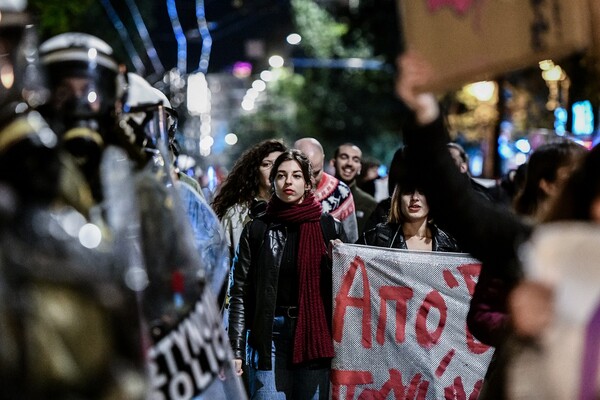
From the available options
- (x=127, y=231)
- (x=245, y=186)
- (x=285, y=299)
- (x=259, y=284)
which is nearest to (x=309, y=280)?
(x=285, y=299)

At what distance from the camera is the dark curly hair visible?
29.7ft

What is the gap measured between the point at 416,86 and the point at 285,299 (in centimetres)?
430

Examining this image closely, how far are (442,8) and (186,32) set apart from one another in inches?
2151

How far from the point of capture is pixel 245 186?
29.9 ft

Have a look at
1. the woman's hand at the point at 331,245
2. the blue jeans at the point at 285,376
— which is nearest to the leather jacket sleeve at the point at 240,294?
the blue jeans at the point at 285,376

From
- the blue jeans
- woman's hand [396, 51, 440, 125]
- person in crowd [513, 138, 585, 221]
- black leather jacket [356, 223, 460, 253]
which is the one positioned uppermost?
woman's hand [396, 51, 440, 125]

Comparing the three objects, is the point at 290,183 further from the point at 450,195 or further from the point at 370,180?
the point at 370,180

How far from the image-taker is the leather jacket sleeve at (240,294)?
23.9 feet

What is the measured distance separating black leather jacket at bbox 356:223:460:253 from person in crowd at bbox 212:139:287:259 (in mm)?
1532

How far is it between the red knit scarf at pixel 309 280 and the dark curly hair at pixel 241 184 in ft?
4.61

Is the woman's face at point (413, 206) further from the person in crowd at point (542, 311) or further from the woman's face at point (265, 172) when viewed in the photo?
the person in crowd at point (542, 311)

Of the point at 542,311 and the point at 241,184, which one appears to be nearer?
the point at 542,311

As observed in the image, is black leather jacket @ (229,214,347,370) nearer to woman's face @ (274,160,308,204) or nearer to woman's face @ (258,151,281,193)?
woman's face @ (274,160,308,204)

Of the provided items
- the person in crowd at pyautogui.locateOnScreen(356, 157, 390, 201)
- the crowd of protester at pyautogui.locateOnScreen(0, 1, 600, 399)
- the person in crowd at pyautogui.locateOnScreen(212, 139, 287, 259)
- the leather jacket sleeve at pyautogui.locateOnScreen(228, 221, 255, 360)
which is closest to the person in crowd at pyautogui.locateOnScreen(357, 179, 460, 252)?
the leather jacket sleeve at pyautogui.locateOnScreen(228, 221, 255, 360)
